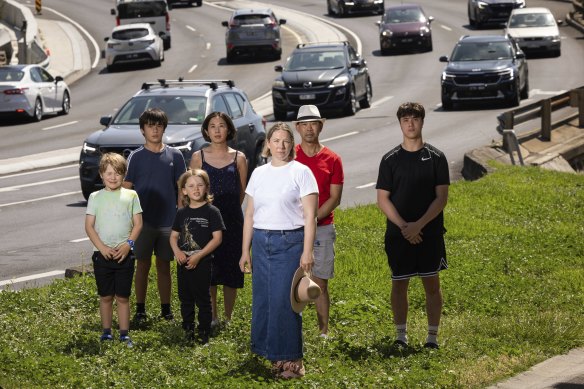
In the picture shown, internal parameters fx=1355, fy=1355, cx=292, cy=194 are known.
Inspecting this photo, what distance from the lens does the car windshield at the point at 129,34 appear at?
50.0m

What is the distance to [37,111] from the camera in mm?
38406

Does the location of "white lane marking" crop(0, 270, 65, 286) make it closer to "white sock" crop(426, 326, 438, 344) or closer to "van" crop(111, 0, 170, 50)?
"white sock" crop(426, 326, 438, 344)

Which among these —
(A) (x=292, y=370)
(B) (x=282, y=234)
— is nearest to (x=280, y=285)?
(B) (x=282, y=234)

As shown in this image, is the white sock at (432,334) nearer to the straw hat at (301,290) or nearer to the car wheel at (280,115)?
the straw hat at (301,290)

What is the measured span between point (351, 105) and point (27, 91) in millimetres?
8941

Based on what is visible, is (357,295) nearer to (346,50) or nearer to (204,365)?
(204,365)

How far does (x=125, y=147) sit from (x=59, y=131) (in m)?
16.4

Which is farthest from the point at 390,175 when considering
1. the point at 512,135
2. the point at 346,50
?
the point at 346,50

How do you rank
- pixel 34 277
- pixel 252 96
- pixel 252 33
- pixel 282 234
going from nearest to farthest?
1. pixel 282 234
2. pixel 34 277
3. pixel 252 96
4. pixel 252 33

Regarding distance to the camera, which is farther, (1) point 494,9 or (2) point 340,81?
(1) point 494,9

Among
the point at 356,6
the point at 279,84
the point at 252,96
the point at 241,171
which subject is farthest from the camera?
the point at 356,6

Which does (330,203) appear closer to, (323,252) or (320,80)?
(323,252)

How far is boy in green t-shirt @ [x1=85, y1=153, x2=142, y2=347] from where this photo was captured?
11.1 m

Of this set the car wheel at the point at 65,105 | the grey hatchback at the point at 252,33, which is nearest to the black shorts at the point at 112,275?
the car wheel at the point at 65,105
